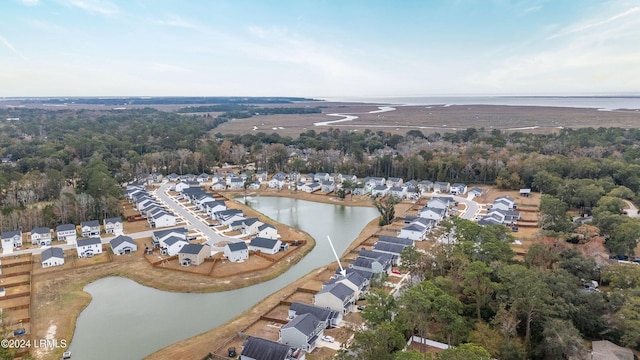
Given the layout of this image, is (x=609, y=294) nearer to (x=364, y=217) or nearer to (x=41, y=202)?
(x=364, y=217)

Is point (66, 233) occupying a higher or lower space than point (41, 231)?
lower

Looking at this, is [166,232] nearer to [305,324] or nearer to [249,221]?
[249,221]

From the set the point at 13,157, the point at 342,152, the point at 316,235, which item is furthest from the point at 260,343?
the point at 13,157

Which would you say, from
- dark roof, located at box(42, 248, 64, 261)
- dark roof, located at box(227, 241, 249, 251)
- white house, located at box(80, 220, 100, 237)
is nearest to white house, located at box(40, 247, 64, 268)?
dark roof, located at box(42, 248, 64, 261)

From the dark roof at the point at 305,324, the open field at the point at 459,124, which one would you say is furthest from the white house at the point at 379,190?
the open field at the point at 459,124

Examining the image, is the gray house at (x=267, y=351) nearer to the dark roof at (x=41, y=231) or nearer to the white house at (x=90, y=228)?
the white house at (x=90, y=228)

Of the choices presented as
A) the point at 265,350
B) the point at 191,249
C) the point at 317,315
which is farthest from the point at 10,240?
the point at 317,315

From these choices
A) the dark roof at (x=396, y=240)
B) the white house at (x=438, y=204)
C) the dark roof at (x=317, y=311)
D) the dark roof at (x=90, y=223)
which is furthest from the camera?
the white house at (x=438, y=204)
